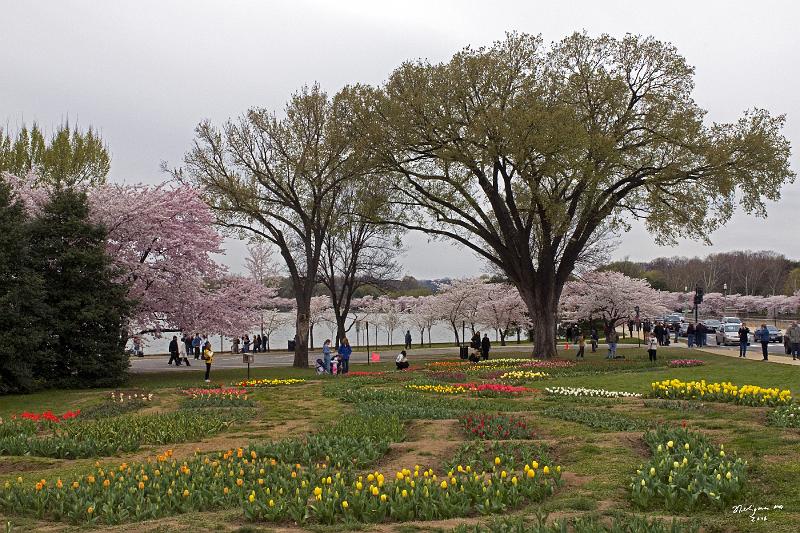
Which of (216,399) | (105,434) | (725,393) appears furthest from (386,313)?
(105,434)

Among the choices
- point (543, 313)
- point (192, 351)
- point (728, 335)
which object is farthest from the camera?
point (192, 351)

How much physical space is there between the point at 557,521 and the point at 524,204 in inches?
1188

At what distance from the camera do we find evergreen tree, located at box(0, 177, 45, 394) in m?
20.7

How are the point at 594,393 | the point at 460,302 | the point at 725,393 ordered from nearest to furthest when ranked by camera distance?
the point at 725,393
the point at 594,393
the point at 460,302

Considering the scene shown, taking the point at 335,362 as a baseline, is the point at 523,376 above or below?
below

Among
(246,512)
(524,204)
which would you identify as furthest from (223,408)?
(524,204)

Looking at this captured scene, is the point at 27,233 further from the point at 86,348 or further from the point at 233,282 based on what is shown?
the point at 233,282

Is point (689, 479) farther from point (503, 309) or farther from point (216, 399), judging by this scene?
point (503, 309)

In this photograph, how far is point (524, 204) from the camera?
35.0 m

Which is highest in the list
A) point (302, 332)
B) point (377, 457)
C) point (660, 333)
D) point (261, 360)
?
point (302, 332)

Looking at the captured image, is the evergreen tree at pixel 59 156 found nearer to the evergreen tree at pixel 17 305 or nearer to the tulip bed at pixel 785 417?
the evergreen tree at pixel 17 305

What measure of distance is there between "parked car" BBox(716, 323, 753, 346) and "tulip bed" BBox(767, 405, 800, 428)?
36572mm

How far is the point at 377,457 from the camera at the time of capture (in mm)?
9445
